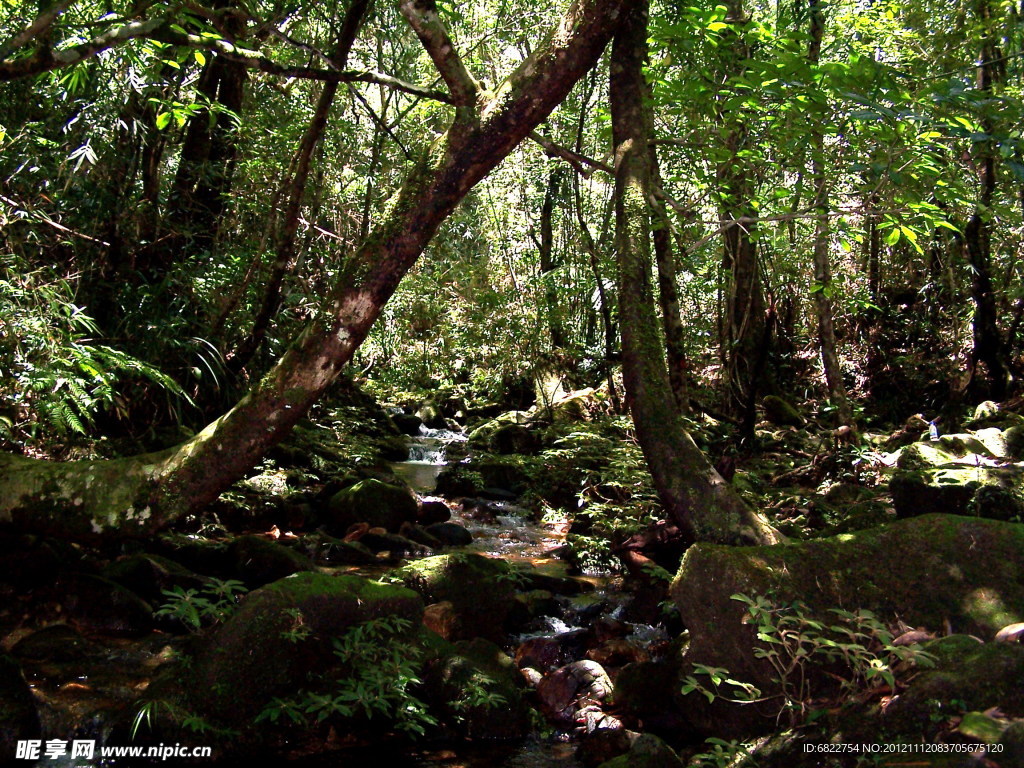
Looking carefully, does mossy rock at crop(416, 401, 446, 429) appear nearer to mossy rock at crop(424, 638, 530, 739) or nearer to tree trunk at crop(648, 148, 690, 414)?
tree trunk at crop(648, 148, 690, 414)

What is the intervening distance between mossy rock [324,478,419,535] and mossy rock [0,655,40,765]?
4290mm

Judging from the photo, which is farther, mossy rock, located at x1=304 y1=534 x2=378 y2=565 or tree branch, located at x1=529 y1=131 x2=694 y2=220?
mossy rock, located at x1=304 y1=534 x2=378 y2=565

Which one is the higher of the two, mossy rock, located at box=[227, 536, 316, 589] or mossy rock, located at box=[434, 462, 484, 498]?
mossy rock, located at box=[434, 462, 484, 498]

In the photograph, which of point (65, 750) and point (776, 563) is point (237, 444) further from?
point (776, 563)

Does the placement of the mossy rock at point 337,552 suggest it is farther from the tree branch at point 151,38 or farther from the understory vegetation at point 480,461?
the tree branch at point 151,38

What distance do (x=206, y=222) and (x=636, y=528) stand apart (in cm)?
521

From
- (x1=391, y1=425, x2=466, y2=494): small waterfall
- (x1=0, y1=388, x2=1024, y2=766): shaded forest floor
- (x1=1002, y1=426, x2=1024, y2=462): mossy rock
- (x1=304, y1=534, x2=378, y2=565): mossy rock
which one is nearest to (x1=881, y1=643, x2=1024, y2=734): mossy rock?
(x1=0, y1=388, x2=1024, y2=766): shaded forest floor

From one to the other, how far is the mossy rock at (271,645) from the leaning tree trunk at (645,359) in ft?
6.15

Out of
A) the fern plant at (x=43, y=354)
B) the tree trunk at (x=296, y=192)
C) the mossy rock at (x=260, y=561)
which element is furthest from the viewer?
the tree trunk at (x=296, y=192)

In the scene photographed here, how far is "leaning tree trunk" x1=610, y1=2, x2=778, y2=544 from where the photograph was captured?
4492 mm

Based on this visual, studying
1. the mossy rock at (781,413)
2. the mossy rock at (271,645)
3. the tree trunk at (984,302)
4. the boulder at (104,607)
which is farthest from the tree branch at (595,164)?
the mossy rock at (781,413)

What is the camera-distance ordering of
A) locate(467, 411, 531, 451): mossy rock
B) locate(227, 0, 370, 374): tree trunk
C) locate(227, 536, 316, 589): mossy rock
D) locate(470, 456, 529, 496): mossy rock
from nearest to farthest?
1. locate(227, 536, 316, 589): mossy rock
2. locate(227, 0, 370, 374): tree trunk
3. locate(470, 456, 529, 496): mossy rock
4. locate(467, 411, 531, 451): mossy rock

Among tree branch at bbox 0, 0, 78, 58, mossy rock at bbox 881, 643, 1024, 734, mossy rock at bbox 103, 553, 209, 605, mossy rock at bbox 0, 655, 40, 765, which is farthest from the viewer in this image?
mossy rock at bbox 103, 553, 209, 605

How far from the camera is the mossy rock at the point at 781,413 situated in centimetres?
1165
